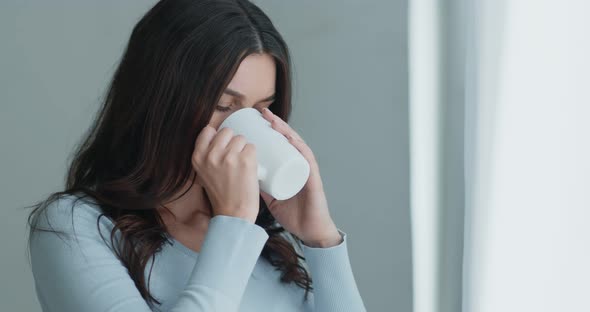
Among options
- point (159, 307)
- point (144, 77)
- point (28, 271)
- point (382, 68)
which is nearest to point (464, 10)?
point (382, 68)

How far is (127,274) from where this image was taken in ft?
3.46

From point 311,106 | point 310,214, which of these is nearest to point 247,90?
point 310,214

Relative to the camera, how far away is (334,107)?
1.83 meters

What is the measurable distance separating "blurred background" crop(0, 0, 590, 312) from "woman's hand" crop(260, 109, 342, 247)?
24cm

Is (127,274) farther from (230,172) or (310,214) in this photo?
(310,214)

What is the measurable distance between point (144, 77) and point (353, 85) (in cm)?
72

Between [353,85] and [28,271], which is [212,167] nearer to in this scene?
[353,85]

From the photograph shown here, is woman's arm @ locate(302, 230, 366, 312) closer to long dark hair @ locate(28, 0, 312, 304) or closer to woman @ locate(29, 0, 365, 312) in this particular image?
woman @ locate(29, 0, 365, 312)

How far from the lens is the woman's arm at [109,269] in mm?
979

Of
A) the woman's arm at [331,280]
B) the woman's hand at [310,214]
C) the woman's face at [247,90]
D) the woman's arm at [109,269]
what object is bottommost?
the woman's arm at [331,280]

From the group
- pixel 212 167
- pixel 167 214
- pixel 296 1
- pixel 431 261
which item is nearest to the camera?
pixel 212 167

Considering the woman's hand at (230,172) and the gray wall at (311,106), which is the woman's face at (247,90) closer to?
the woman's hand at (230,172)

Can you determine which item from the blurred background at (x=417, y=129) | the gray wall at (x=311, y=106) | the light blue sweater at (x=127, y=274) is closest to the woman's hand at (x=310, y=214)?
the light blue sweater at (x=127, y=274)

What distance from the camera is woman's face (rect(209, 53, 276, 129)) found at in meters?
1.13
